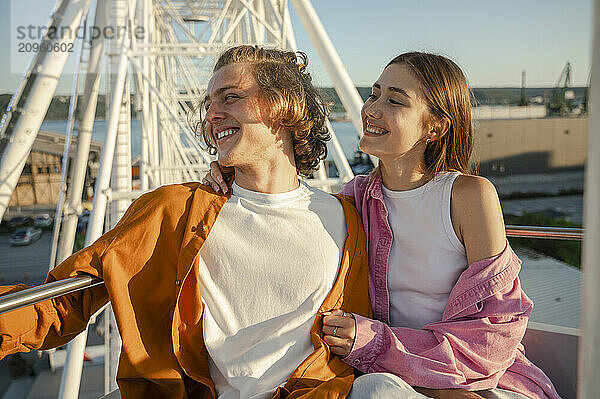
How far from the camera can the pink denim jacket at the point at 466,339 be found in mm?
1224

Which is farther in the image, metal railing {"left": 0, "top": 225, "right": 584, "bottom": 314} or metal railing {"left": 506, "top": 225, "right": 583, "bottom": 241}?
metal railing {"left": 506, "top": 225, "right": 583, "bottom": 241}

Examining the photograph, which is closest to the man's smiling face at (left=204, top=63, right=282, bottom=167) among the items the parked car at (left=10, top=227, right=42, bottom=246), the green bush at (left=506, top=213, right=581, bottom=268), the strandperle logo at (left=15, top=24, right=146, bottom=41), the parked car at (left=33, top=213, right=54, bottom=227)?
the strandperle logo at (left=15, top=24, right=146, bottom=41)

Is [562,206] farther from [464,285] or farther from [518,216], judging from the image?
[464,285]

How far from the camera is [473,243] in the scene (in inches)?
49.5

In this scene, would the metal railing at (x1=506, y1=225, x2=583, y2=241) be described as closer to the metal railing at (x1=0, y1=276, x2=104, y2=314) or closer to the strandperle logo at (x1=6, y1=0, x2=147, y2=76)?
the metal railing at (x1=0, y1=276, x2=104, y2=314)

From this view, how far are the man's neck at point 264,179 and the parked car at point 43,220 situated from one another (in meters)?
21.3

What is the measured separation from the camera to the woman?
1.23 metres

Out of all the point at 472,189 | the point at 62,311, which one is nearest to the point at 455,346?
the point at 472,189

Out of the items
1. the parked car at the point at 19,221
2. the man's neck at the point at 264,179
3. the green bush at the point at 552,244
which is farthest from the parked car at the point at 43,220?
the man's neck at the point at 264,179

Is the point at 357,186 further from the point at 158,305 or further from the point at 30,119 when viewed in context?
the point at 30,119

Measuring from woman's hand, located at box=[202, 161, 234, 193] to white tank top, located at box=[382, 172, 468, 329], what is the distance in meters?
0.36

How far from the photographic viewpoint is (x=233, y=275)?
124cm

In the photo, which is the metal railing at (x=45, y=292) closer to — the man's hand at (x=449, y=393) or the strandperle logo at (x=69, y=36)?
the man's hand at (x=449, y=393)

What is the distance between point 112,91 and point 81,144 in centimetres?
84
